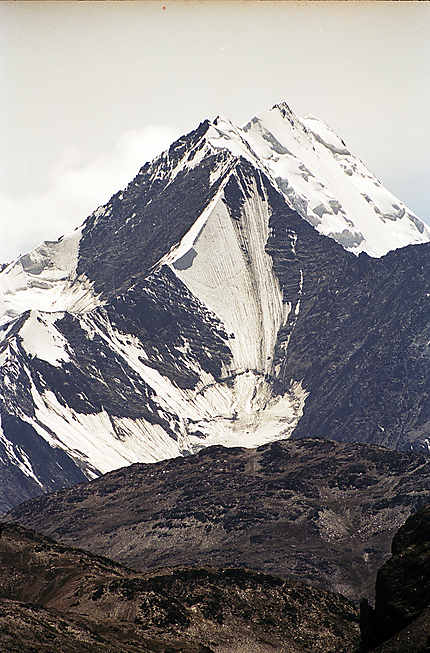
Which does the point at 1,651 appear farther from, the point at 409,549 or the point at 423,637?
the point at 423,637

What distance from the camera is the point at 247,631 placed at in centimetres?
19588

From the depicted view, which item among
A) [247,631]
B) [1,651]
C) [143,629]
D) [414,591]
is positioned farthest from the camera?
[247,631]

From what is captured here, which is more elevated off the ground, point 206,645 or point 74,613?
point 74,613

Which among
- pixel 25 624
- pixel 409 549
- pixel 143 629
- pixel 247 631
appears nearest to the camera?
pixel 409 549

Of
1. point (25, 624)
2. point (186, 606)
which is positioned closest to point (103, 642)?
point (25, 624)

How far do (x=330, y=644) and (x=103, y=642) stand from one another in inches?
1991

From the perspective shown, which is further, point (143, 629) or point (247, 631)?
point (247, 631)

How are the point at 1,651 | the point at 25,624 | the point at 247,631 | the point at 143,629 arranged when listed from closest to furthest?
the point at 1,651 → the point at 25,624 → the point at 143,629 → the point at 247,631

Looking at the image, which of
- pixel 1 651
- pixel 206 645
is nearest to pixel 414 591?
pixel 1 651

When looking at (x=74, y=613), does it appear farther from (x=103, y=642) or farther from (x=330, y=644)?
(x=330, y=644)

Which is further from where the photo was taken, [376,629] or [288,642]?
[288,642]

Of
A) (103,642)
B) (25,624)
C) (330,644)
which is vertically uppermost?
(25,624)

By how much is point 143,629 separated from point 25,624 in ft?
111

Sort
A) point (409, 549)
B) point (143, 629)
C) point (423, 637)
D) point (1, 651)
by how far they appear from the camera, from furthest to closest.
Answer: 1. point (143, 629)
2. point (1, 651)
3. point (409, 549)
4. point (423, 637)
